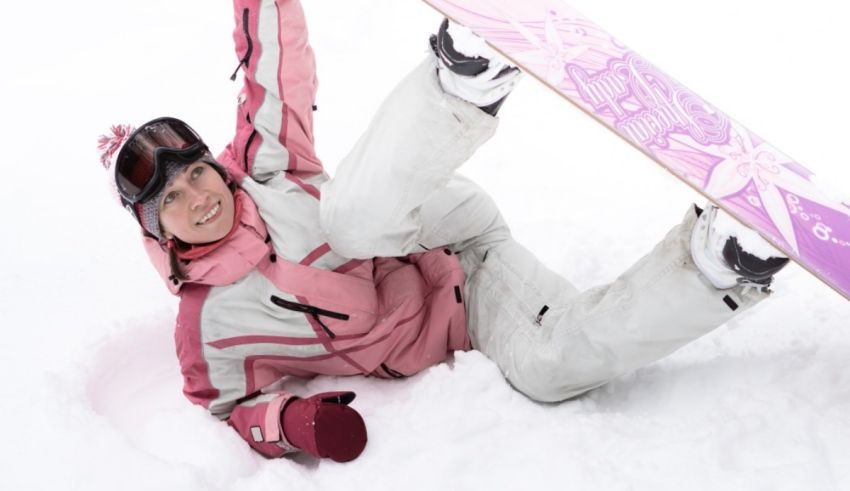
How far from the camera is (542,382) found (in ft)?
5.92

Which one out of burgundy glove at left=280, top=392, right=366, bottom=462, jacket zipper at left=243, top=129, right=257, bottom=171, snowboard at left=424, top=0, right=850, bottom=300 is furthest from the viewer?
jacket zipper at left=243, top=129, right=257, bottom=171

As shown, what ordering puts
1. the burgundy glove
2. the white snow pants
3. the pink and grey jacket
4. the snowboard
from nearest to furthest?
the snowboard → the white snow pants → the burgundy glove → the pink and grey jacket

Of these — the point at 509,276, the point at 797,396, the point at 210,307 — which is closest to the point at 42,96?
the point at 210,307

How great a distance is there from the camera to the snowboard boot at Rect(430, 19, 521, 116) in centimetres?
142

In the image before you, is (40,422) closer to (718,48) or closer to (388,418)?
(388,418)

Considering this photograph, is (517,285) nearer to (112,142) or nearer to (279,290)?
(279,290)

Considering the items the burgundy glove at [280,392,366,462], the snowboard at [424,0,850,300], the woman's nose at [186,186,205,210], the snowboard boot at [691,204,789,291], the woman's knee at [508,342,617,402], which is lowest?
the burgundy glove at [280,392,366,462]

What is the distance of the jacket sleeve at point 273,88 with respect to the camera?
1917mm

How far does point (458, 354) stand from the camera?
1.93 m

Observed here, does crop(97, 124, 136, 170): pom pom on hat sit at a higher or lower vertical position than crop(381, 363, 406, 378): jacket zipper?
higher

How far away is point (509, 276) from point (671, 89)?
2.12 feet

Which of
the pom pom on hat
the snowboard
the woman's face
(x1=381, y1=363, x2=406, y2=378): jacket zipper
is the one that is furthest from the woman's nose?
the snowboard

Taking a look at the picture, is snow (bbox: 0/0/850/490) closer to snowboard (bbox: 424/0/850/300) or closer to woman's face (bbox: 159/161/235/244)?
snowboard (bbox: 424/0/850/300)

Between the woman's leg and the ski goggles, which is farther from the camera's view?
the ski goggles
